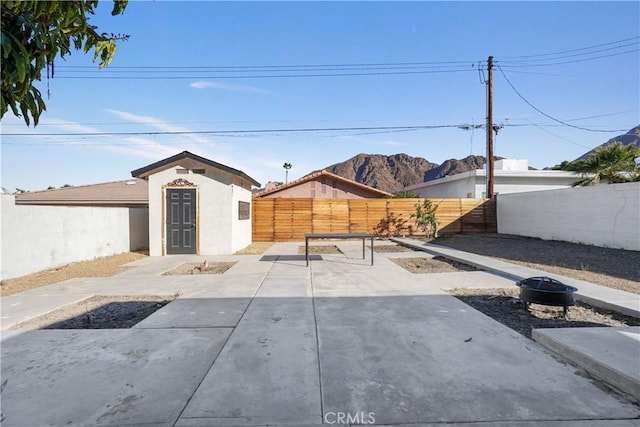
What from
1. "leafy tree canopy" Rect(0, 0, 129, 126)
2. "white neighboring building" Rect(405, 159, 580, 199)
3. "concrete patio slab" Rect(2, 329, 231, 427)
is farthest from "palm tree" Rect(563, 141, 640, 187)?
"leafy tree canopy" Rect(0, 0, 129, 126)

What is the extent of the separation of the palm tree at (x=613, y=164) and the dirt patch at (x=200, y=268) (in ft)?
44.9

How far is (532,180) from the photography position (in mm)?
21969

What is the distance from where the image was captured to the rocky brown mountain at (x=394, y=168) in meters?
105

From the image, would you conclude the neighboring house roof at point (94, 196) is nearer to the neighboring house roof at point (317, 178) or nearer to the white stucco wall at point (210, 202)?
the white stucco wall at point (210, 202)

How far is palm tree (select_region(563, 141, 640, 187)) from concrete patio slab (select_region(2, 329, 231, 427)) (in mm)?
14579

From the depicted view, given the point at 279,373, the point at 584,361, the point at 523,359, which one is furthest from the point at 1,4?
the point at 584,361

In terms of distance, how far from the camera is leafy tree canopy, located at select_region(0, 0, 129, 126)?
1.42 meters

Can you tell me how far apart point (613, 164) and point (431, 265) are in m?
8.75

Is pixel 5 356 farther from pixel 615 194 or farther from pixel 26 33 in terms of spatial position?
pixel 615 194

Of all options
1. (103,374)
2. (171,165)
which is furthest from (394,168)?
(103,374)

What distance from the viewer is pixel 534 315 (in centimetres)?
455

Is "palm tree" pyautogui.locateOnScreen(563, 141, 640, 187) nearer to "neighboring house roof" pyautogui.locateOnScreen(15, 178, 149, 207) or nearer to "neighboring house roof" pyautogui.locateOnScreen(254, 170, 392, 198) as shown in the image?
"neighboring house roof" pyautogui.locateOnScreen(254, 170, 392, 198)

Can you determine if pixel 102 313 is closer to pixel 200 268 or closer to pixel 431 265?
pixel 200 268

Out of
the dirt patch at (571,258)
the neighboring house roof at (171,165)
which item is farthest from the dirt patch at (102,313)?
the dirt patch at (571,258)
